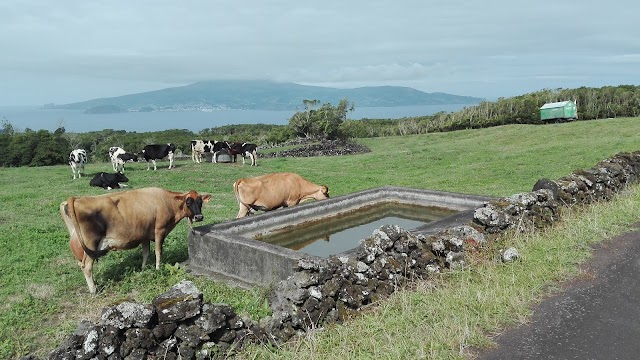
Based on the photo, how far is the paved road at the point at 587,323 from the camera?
5.56m

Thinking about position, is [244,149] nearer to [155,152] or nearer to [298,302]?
[155,152]

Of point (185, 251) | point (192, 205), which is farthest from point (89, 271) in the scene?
point (185, 251)

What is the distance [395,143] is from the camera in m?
49.0

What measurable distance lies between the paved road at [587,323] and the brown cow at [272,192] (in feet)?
22.8

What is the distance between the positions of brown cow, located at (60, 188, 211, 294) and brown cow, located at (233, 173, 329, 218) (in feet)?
6.40

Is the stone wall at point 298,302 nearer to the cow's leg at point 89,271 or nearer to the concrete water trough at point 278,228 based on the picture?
the concrete water trough at point 278,228

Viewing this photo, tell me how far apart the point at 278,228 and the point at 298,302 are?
500 centimetres

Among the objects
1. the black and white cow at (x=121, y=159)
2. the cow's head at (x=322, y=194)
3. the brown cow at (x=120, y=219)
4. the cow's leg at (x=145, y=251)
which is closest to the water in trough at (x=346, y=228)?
the cow's head at (x=322, y=194)

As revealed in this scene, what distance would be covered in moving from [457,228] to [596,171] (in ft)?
21.7

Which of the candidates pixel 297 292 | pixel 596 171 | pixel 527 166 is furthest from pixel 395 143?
pixel 297 292

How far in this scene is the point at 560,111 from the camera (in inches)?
1934

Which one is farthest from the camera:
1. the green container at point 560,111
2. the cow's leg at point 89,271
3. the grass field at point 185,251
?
the green container at point 560,111

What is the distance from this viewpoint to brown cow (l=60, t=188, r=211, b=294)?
8.70 metres

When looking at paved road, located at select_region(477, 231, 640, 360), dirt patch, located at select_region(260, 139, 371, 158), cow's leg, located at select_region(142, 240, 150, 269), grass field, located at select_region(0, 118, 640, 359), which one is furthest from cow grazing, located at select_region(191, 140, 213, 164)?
paved road, located at select_region(477, 231, 640, 360)
